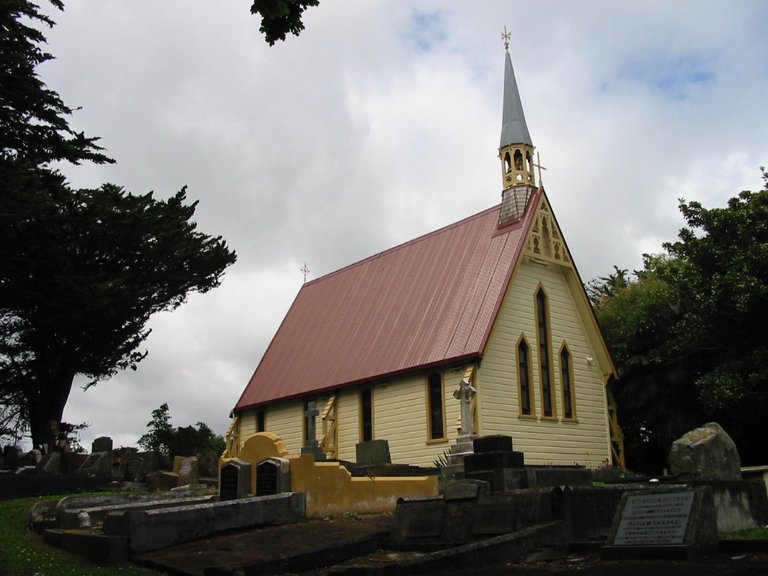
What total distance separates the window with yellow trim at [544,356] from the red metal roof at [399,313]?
7.95 ft

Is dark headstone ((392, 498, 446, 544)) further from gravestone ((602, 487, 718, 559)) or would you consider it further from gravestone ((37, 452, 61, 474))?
gravestone ((37, 452, 61, 474))

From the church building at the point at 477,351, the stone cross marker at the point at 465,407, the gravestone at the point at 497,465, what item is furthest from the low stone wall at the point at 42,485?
the gravestone at the point at 497,465

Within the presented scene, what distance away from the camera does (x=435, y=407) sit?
87.1ft

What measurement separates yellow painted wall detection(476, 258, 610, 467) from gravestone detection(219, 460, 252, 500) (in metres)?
7.88

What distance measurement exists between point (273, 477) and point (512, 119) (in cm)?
1683

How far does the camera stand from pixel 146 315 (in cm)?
3747

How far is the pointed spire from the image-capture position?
30.2 metres

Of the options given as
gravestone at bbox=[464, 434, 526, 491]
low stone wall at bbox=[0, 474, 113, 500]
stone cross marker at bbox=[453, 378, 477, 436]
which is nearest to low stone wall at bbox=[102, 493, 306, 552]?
gravestone at bbox=[464, 434, 526, 491]

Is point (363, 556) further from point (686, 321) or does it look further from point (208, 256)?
point (208, 256)

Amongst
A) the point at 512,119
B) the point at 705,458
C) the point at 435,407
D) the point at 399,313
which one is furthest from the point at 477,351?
the point at 705,458

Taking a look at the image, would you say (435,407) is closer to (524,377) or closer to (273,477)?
(524,377)

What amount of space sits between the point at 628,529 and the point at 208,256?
97.3ft

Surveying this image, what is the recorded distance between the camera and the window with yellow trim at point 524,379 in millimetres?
26719

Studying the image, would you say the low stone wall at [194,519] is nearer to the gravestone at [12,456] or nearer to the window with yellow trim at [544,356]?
the window with yellow trim at [544,356]
